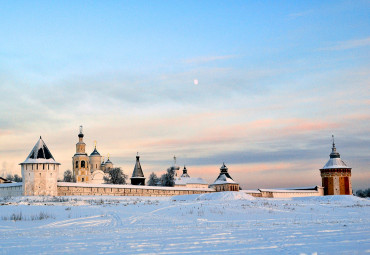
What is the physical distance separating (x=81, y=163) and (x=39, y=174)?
2936cm

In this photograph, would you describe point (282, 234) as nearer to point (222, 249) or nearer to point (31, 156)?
point (222, 249)

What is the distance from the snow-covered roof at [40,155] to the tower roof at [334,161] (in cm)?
3892

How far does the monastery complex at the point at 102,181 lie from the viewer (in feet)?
128

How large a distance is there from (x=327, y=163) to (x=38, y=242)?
187ft

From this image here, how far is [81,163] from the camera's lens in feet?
224

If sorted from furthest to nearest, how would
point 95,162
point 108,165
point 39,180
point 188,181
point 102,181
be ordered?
1. point 108,165
2. point 188,181
3. point 95,162
4. point 102,181
5. point 39,180

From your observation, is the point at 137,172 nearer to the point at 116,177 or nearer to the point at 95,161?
the point at 116,177

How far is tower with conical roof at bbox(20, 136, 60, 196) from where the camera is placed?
38531 millimetres

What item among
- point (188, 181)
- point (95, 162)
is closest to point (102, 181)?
point (95, 162)

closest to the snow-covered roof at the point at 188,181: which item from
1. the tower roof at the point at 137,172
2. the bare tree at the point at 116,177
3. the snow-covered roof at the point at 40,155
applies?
the bare tree at the point at 116,177

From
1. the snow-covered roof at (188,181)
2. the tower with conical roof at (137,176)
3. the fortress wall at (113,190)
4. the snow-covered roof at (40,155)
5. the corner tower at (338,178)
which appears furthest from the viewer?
the snow-covered roof at (188,181)

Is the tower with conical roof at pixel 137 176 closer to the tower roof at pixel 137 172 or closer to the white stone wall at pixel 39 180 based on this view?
the tower roof at pixel 137 172

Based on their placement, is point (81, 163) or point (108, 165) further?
point (108, 165)

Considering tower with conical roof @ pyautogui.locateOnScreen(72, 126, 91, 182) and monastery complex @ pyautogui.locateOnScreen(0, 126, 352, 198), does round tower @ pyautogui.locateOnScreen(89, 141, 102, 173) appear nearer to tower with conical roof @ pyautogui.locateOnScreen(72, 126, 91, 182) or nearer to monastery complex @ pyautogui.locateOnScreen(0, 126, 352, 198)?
monastery complex @ pyautogui.locateOnScreen(0, 126, 352, 198)
